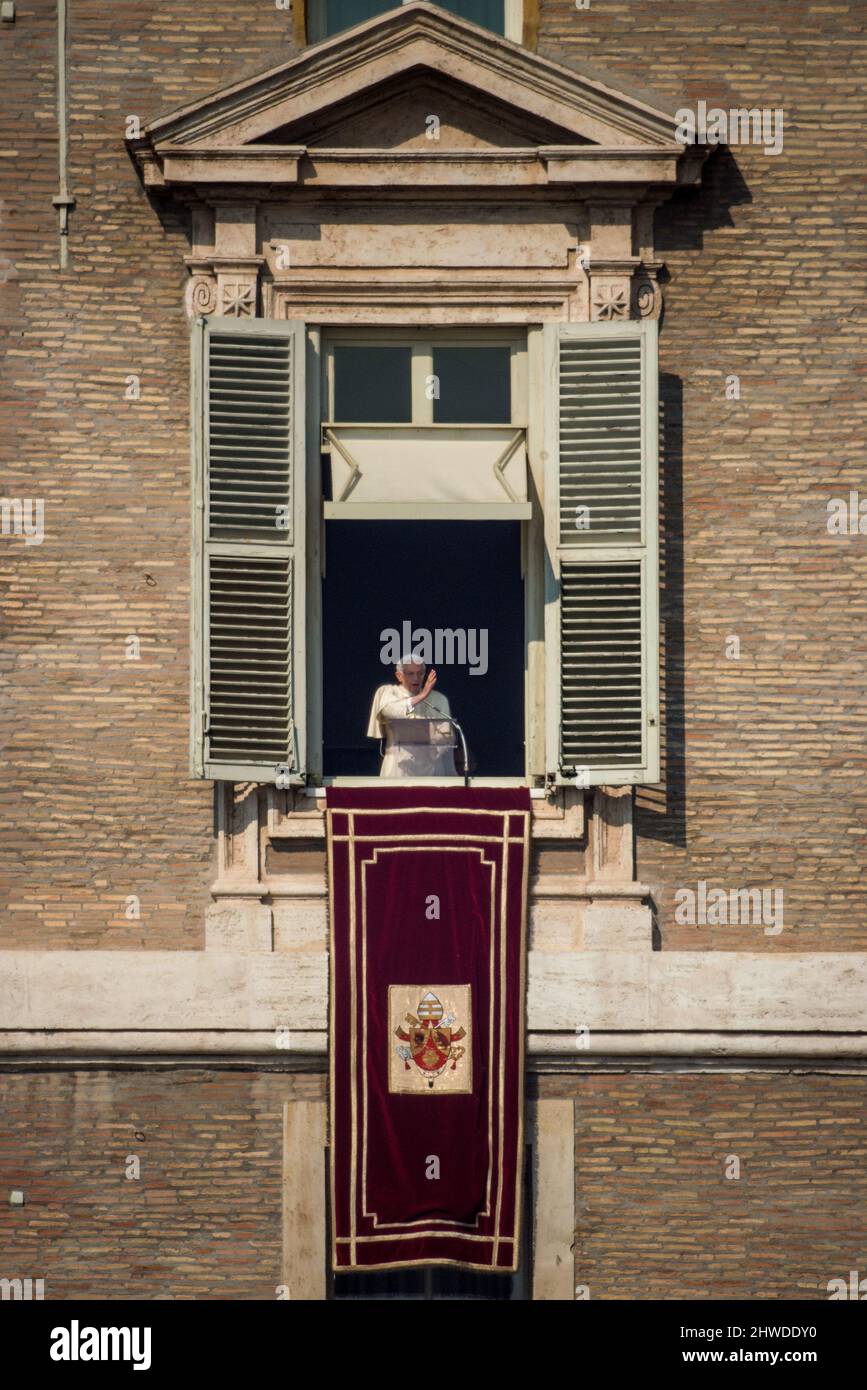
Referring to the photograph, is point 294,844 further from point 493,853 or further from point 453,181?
point 453,181

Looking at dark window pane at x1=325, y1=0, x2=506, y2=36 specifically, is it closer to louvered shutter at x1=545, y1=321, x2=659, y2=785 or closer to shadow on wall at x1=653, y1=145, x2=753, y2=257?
shadow on wall at x1=653, y1=145, x2=753, y2=257

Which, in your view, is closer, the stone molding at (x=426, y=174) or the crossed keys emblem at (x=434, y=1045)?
the crossed keys emblem at (x=434, y=1045)

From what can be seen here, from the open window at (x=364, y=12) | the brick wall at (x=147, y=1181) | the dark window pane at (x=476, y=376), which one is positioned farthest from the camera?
the open window at (x=364, y=12)

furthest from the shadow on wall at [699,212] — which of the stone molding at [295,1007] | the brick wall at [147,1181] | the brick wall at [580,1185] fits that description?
the brick wall at [147,1181]

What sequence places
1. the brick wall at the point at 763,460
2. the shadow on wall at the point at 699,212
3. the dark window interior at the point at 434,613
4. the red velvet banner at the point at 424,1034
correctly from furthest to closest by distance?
the dark window interior at the point at 434,613 → the shadow on wall at the point at 699,212 → the brick wall at the point at 763,460 → the red velvet banner at the point at 424,1034

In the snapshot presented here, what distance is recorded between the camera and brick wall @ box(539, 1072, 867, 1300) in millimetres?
11664

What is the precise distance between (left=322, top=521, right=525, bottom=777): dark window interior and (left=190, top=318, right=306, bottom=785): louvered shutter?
1.92ft

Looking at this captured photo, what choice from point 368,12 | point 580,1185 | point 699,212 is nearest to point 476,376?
point 699,212

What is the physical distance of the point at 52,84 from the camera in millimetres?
12055

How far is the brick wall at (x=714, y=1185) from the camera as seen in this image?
1166cm

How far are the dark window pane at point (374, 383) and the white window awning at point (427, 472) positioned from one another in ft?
0.78

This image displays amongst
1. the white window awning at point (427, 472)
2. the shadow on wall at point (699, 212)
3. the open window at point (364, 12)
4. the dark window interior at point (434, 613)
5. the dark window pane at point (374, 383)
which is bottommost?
the dark window interior at point (434, 613)

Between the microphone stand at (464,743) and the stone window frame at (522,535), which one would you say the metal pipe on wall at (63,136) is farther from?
the microphone stand at (464,743)

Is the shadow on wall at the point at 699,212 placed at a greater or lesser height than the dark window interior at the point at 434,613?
greater
